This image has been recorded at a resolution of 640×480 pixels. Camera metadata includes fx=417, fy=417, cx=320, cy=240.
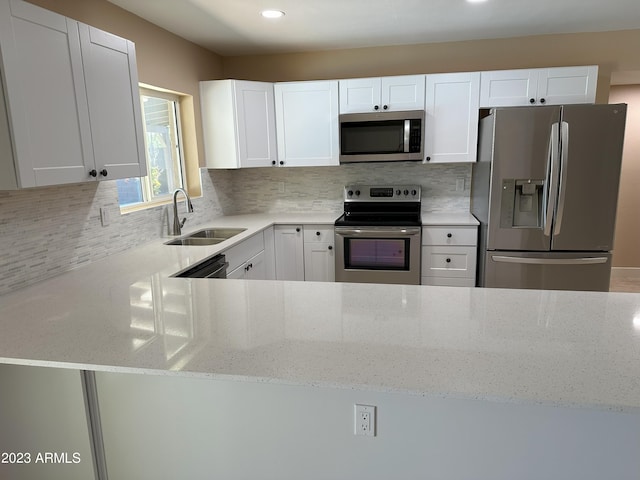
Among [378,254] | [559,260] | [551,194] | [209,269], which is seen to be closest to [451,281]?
[378,254]

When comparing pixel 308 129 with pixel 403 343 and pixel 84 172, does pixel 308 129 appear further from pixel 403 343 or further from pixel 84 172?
pixel 403 343

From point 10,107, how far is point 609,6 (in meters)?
3.50

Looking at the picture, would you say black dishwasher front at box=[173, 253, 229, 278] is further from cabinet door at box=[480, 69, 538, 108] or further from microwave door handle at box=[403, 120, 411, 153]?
cabinet door at box=[480, 69, 538, 108]

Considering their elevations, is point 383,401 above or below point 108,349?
below

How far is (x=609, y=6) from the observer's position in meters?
2.80

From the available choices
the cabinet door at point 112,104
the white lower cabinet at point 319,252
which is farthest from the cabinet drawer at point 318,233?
the cabinet door at point 112,104

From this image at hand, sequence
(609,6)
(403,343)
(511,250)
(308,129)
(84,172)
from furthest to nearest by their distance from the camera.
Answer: (308,129), (511,250), (609,6), (84,172), (403,343)

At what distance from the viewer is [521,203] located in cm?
309

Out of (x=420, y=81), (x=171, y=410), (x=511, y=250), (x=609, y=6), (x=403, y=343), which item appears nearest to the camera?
(x=403, y=343)

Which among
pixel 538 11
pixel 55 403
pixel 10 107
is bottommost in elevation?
pixel 55 403

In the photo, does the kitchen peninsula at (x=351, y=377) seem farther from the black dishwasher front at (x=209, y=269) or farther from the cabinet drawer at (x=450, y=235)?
the cabinet drawer at (x=450, y=235)

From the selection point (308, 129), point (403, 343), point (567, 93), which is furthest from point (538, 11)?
point (403, 343)

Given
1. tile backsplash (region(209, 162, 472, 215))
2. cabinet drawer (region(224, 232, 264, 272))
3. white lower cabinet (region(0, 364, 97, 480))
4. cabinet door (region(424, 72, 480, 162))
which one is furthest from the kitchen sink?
cabinet door (region(424, 72, 480, 162))

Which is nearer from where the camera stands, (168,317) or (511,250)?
(168,317)
